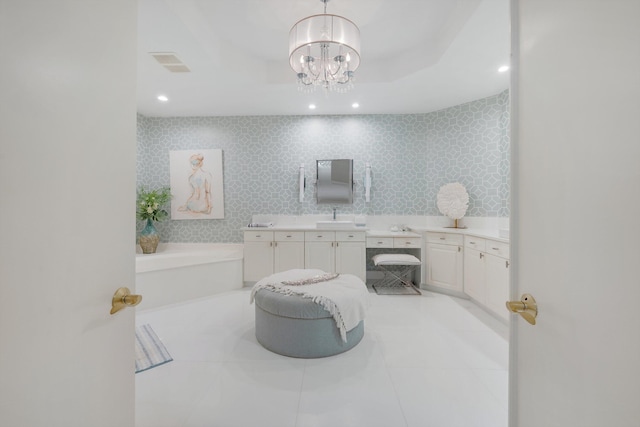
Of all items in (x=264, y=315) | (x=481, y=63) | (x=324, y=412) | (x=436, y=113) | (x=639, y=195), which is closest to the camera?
(x=639, y=195)

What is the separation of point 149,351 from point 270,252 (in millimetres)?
1974

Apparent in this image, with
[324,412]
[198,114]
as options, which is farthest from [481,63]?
[198,114]

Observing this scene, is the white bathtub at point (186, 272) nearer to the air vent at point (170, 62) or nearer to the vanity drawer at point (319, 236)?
the vanity drawer at point (319, 236)

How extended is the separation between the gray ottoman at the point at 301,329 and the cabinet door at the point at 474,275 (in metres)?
1.99

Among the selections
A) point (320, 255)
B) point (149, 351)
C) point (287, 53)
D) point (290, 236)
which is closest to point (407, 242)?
point (320, 255)

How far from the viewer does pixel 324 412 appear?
1563mm

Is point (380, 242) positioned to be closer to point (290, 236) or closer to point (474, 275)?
point (474, 275)

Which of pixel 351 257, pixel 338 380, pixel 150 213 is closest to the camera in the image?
pixel 338 380

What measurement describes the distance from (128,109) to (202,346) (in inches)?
86.1

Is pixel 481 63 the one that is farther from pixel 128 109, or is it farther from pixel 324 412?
pixel 324 412

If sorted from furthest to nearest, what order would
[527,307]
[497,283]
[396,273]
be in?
[396,273], [497,283], [527,307]

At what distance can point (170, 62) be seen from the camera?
114 inches

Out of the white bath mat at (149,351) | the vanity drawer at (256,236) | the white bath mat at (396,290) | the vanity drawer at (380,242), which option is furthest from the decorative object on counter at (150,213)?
the white bath mat at (396,290)

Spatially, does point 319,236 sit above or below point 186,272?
above
